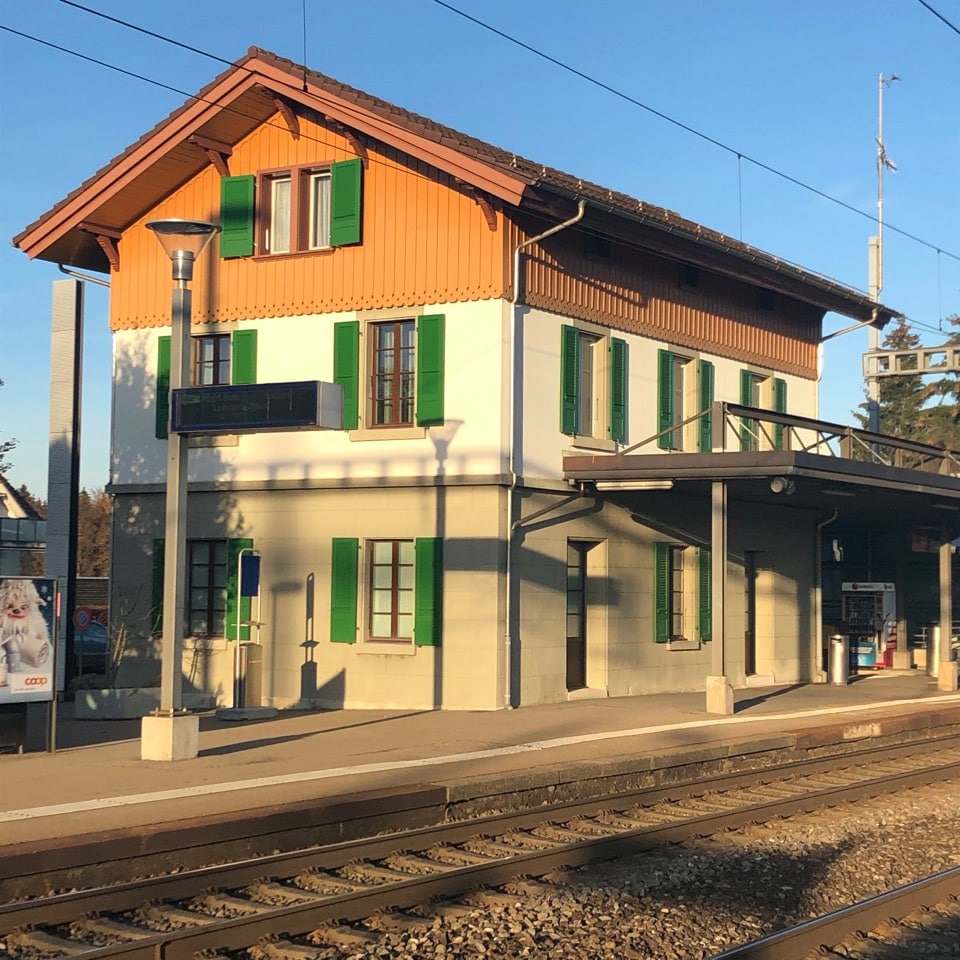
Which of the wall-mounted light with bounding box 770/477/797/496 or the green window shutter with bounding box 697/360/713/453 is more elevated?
the green window shutter with bounding box 697/360/713/453

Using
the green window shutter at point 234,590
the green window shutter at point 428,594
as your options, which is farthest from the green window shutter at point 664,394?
the green window shutter at point 234,590

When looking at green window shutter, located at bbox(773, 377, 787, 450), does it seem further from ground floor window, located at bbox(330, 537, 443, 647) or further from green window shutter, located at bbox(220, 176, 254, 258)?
green window shutter, located at bbox(220, 176, 254, 258)

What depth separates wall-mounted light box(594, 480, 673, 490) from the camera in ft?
61.5

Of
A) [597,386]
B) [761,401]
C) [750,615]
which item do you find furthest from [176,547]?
[761,401]

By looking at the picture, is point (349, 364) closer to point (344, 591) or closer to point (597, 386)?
point (344, 591)

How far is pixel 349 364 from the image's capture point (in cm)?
1938

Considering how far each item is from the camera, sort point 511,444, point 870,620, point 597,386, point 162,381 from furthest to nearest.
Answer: point 870,620
point 162,381
point 597,386
point 511,444

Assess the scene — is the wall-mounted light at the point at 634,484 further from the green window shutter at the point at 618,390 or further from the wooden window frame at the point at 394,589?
the wooden window frame at the point at 394,589

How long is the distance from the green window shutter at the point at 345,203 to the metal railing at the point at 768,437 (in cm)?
511

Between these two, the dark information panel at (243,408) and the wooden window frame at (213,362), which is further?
the wooden window frame at (213,362)

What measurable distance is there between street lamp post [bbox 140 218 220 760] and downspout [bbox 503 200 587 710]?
5.90 m

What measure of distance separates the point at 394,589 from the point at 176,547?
6.34 metres

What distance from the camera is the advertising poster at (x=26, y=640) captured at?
1318cm

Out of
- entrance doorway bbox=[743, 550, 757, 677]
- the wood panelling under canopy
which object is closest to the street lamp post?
the wood panelling under canopy
